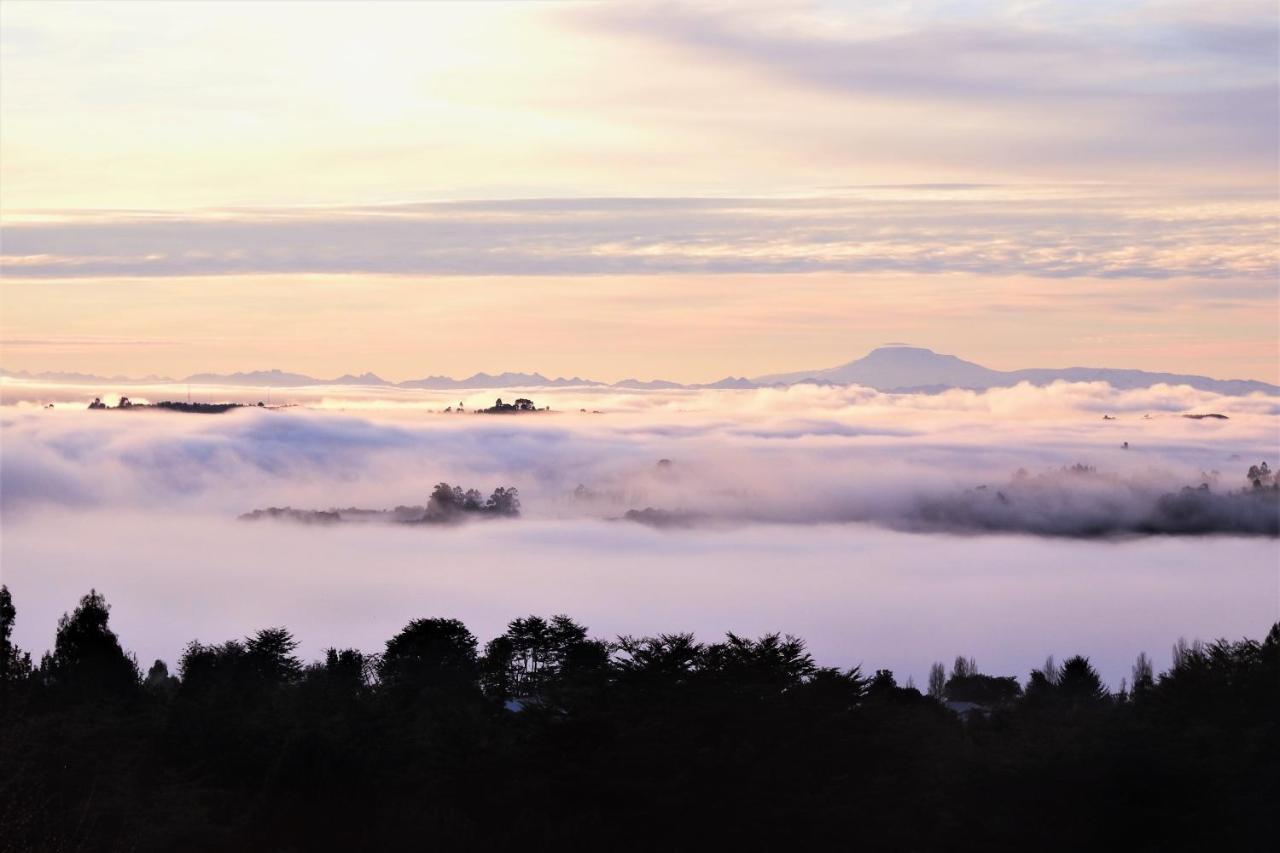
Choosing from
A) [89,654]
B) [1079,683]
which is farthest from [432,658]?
[1079,683]

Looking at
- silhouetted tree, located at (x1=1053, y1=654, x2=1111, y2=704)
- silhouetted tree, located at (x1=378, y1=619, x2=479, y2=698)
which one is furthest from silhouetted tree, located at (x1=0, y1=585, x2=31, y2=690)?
silhouetted tree, located at (x1=1053, y1=654, x2=1111, y2=704)

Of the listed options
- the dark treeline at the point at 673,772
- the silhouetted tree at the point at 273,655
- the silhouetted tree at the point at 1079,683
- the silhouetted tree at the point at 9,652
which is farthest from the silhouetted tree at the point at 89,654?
the silhouetted tree at the point at 1079,683

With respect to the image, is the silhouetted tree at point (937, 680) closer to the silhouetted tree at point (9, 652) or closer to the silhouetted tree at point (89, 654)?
the silhouetted tree at point (89, 654)

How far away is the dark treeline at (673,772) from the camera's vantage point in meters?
47.9

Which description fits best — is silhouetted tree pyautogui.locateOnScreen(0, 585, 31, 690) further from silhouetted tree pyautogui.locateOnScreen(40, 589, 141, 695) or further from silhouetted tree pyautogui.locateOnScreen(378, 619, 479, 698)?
silhouetted tree pyautogui.locateOnScreen(378, 619, 479, 698)

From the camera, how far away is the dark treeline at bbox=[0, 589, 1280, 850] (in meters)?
47.9

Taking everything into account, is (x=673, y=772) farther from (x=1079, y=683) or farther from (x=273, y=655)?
(x=1079, y=683)

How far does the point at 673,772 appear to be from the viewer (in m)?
49.0

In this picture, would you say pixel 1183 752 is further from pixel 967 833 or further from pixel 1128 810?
pixel 967 833

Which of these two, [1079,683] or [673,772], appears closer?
[673,772]

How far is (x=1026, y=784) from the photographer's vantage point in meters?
→ 50.2

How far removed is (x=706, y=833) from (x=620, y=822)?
8.42 ft

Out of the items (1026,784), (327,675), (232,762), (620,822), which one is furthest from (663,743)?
(327,675)

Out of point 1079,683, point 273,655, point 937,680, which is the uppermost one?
point 273,655
